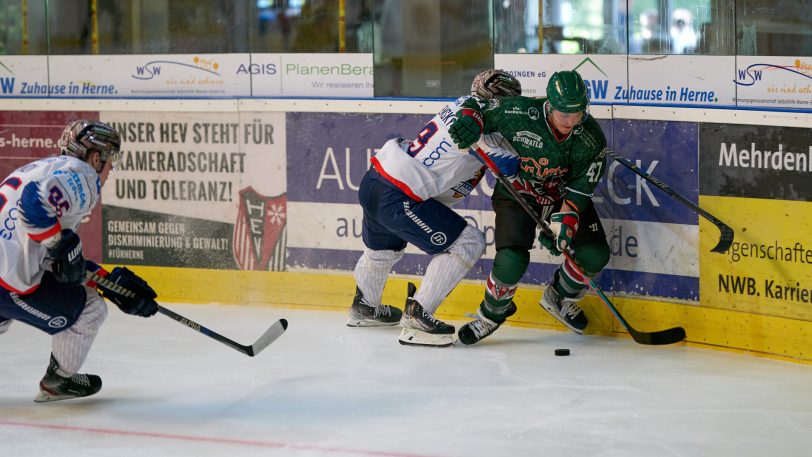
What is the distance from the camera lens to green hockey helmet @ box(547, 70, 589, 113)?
4.65 metres

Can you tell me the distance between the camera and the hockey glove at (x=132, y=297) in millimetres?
4250

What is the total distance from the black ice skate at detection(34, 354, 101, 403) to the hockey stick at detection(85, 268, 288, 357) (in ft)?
1.11

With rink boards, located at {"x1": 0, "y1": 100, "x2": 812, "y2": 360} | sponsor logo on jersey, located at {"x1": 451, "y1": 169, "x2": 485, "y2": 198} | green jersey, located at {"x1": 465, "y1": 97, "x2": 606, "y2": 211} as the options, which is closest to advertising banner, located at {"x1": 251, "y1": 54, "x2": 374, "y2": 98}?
rink boards, located at {"x1": 0, "y1": 100, "x2": 812, "y2": 360}

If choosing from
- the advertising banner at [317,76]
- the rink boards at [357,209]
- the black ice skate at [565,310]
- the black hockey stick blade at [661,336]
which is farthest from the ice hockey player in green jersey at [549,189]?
the advertising banner at [317,76]

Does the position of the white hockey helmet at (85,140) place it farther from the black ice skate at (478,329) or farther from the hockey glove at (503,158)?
the black ice skate at (478,329)

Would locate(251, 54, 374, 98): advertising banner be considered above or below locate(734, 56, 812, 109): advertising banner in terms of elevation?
above

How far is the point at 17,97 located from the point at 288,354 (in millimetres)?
2363

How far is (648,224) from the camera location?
202 inches

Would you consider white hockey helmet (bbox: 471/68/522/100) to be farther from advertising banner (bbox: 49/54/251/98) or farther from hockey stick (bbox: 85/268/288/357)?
advertising banner (bbox: 49/54/251/98)

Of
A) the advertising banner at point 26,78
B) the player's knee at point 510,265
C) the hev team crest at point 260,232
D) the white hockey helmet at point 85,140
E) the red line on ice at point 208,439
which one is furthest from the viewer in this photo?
the advertising banner at point 26,78

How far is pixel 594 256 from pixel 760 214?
656mm

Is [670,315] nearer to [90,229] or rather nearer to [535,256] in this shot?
[535,256]

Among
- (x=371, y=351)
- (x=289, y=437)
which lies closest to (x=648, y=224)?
(x=371, y=351)

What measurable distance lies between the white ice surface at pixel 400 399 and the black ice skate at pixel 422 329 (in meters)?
0.05
